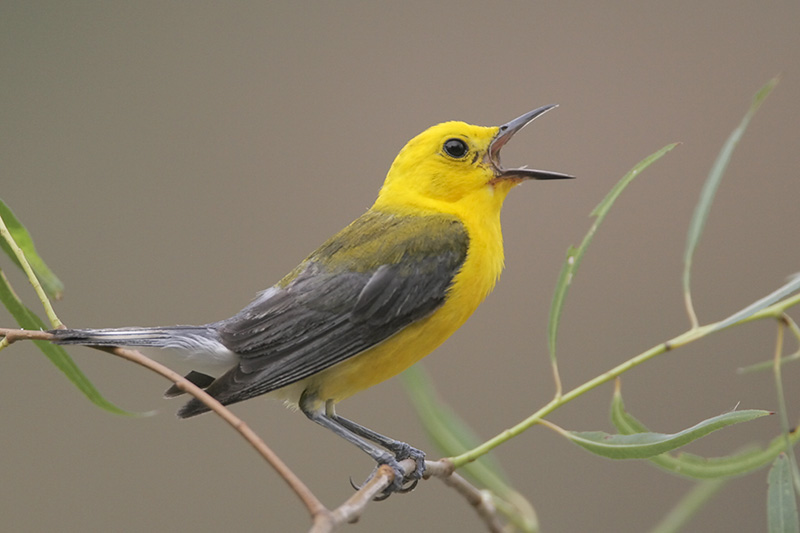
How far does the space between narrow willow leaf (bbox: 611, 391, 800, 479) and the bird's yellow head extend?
0.92 metres

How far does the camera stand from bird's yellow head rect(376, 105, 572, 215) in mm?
2602

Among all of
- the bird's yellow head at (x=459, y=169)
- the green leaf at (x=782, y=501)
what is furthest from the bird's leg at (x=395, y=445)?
the green leaf at (x=782, y=501)

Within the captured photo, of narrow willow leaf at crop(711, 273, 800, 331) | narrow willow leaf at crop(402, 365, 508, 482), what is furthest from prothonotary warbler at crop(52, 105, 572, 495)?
narrow willow leaf at crop(711, 273, 800, 331)

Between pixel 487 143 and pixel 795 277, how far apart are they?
114cm

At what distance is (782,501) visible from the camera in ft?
5.33

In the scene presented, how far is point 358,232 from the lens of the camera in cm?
251

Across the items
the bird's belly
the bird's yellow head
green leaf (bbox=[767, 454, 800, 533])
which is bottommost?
green leaf (bbox=[767, 454, 800, 533])

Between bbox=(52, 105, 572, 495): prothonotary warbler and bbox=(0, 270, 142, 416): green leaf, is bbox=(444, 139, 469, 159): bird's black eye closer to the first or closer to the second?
bbox=(52, 105, 572, 495): prothonotary warbler

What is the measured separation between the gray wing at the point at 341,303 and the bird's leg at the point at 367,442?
20cm

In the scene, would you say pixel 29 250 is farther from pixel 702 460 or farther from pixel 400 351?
pixel 702 460

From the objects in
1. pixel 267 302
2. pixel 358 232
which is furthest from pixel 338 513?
pixel 358 232

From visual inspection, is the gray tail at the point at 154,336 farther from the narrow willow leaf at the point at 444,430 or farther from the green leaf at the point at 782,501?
the green leaf at the point at 782,501

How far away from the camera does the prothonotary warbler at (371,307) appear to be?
7.20 feet

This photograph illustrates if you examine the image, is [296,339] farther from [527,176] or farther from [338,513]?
[338,513]
